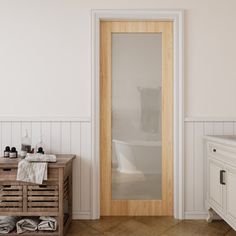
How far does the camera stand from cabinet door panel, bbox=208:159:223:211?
8.33ft

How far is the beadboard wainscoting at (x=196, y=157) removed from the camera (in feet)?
9.79

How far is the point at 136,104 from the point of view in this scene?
309 centimetres

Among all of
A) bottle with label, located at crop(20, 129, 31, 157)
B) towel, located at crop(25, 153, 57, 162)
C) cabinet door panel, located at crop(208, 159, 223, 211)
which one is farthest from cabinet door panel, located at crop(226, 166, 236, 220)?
bottle with label, located at crop(20, 129, 31, 157)

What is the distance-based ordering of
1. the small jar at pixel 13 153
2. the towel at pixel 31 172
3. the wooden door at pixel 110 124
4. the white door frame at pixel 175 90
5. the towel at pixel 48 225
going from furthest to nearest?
the wooden door at pixel 110 124 < the white door frame at pixel 175 90 < the small jar at pixel 13 153 < the towel at pixel 48 225 < the towel at pixel 31 172

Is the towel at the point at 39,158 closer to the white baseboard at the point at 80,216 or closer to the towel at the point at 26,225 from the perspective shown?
the towel at the point at 26,225

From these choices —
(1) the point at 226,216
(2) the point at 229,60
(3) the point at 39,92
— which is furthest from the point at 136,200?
(2) the point at 229,60

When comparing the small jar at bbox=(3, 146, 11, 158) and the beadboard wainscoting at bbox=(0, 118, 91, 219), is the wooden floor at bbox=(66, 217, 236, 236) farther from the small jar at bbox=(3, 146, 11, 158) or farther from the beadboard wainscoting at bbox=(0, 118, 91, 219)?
the small jar at bbox=(3, 146, 11, 158)

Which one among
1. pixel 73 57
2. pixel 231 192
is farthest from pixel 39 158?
pixel 231 192

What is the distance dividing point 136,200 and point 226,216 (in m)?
0.97

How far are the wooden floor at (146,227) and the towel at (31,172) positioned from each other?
0.61 meters

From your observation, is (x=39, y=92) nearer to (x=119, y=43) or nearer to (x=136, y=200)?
(x=119, y=43)

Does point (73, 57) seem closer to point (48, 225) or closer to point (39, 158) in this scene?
point (39, 158)

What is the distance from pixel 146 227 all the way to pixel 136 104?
121 centimetres

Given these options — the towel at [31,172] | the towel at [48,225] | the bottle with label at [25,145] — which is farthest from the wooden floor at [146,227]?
the bottle with label at [25,145]
